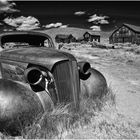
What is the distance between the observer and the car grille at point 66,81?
12.3ft

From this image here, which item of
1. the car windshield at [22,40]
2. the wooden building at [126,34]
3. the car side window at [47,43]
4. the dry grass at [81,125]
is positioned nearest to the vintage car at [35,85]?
the dry grass at [81,125]

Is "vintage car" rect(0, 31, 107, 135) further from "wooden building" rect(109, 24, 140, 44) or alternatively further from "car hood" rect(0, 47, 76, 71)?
"wooden building" rect(109, 24, 140, 44)

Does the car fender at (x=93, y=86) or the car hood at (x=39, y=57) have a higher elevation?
the car hood at (x=39, y=57)

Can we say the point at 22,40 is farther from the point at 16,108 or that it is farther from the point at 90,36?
the point at 90,36

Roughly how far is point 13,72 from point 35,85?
77cm

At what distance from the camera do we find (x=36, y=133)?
10.8 feet

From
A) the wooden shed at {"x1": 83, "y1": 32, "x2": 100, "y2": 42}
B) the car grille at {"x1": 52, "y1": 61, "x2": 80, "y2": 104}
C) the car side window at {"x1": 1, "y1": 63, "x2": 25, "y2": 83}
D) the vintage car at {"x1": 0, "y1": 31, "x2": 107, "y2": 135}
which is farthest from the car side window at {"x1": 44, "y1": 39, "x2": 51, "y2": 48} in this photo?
the wooden shed at {"x1": 83, "y1": 32, "x2": 100, "y2": 42}

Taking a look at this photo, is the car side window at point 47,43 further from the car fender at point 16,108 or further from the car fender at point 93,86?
the car fender at point 16,108

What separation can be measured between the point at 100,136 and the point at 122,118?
989mm

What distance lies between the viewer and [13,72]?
4141 mm

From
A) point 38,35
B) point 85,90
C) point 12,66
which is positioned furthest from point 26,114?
point 38,35

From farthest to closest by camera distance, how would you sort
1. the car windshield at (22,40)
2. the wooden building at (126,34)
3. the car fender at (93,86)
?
the wooden building at (126,34), the car windshield at (22,40), the car fender at (93,86)

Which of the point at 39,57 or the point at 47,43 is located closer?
the point at 39,57

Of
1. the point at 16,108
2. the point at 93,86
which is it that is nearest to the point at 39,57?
the point at 16,108
